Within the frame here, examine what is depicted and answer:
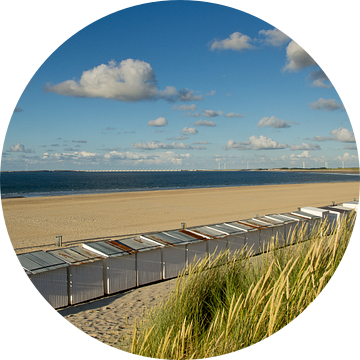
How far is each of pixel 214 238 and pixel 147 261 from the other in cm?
263

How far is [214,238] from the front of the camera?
411 inches

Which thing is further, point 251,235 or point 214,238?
point 251,235

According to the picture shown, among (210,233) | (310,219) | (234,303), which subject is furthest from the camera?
(310,219)

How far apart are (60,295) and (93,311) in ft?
3.19

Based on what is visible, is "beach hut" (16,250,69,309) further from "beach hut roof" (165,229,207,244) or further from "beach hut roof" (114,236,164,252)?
"beach hut roof" (165,229,207,244)

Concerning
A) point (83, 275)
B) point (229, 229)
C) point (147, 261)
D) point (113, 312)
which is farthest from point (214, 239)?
point (83, 275)

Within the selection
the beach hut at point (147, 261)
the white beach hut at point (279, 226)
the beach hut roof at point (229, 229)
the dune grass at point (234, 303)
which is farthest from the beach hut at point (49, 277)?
the white beach hut at point (279, 226)

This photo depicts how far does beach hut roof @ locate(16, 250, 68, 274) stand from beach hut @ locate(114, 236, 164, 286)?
7.20 ft

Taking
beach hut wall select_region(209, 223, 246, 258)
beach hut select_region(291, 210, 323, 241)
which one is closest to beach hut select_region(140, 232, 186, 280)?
beach hut wall select_region(209, 223, 246, 258)

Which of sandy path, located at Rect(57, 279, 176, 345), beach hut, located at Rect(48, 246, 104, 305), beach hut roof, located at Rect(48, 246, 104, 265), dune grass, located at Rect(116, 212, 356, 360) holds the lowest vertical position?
sandy path, located at Rect(57, 279, 176, 345)

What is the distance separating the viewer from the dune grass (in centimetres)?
331

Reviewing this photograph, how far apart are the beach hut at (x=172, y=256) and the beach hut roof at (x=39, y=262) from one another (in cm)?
312

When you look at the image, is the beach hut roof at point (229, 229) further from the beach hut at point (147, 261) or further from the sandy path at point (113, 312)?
the sandy path at point (113, 312)

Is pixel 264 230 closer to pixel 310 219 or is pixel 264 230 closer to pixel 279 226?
pixel 279 226
